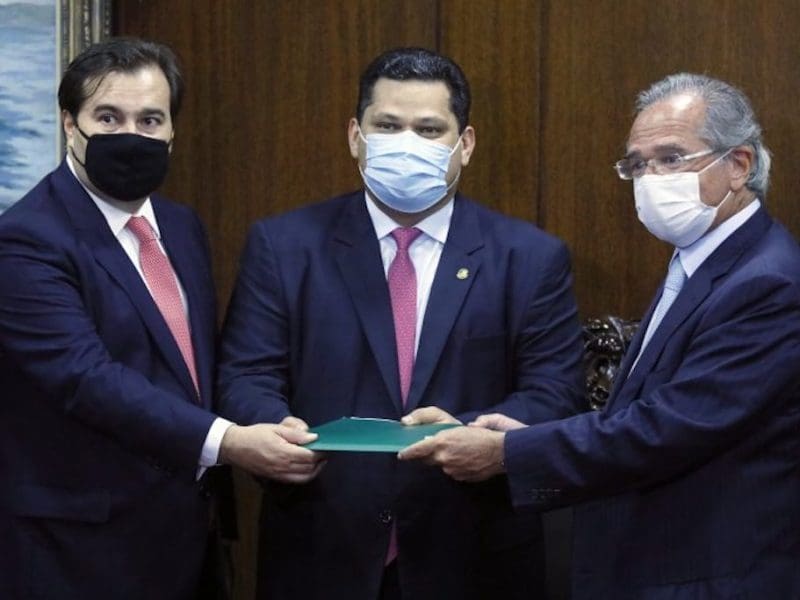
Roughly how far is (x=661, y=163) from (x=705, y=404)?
0.50 m

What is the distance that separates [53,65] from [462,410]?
153 cm

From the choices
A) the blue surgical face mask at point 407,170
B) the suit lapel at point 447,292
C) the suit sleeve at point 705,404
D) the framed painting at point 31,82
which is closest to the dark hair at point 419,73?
the blue surgical face mask at point 407,170

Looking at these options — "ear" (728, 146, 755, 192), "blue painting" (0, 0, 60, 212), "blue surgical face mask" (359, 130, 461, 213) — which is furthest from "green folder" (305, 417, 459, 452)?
"blue painting" (0, 0, 60, 212)

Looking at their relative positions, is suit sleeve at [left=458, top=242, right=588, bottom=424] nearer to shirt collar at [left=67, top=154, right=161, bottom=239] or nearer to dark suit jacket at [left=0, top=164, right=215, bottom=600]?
dark suit jacket at [left=0, top=164, right=215, bottom=600]

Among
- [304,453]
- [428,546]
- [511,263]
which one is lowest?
[428,546]

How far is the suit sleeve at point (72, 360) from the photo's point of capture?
2.90 meters

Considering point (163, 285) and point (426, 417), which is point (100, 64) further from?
point (426, 417)

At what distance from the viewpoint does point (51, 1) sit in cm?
396

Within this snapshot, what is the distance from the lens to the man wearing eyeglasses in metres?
2.63

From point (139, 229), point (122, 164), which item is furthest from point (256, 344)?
point (122, 164)

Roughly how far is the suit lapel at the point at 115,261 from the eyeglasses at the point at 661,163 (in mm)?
932

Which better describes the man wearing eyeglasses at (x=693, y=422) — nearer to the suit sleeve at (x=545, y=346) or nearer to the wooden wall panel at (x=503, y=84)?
the suit sleeve at (x=545, y=346)

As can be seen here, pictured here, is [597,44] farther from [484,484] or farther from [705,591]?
[705,591]

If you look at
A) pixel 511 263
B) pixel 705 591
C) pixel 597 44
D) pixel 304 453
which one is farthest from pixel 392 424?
pixel 597 44
